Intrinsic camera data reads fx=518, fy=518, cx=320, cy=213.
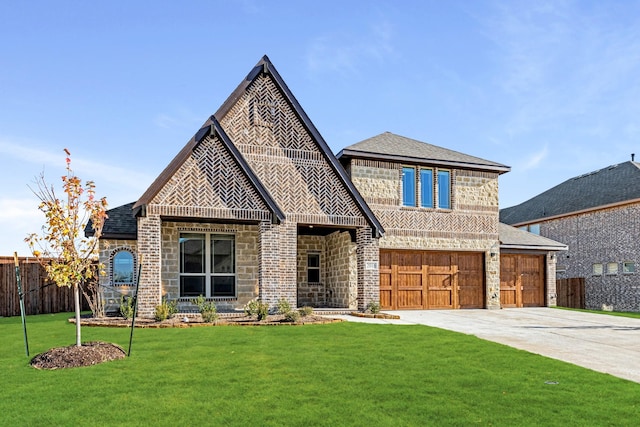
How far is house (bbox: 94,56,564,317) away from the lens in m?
16.5

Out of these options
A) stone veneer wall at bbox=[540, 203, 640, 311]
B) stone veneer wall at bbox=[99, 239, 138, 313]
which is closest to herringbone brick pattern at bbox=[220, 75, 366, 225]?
stone veneer wall at bbox=[99, 239, 138, 313]

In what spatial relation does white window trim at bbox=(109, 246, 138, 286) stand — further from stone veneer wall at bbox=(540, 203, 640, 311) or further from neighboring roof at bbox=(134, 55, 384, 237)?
stone veneer wall at bbox=(540, 203, 640, 311)

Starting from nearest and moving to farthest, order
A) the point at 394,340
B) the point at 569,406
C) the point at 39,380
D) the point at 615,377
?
the point at 569,406 < the point at 39,380 < the point at 615,377 < the point at 394,340

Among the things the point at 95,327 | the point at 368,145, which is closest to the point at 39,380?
the point at 95,327

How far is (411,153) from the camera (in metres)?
21.7

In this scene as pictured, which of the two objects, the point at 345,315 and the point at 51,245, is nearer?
the point at 51,245

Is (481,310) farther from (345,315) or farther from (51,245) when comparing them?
(51,245)

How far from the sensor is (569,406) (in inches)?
278

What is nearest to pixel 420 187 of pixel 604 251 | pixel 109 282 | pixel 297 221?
pixel 297 221

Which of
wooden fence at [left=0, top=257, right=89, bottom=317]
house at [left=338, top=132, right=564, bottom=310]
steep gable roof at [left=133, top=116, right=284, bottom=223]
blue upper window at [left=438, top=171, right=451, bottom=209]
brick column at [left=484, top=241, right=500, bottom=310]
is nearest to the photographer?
steep gable roof at [left=133, top=116, right=284, bottom=223]

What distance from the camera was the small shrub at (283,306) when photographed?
16.1 meters

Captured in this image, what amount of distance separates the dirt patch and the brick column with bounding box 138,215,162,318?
17.5 ft

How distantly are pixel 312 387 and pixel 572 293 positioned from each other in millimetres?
26431

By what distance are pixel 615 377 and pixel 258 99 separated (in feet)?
45.1
